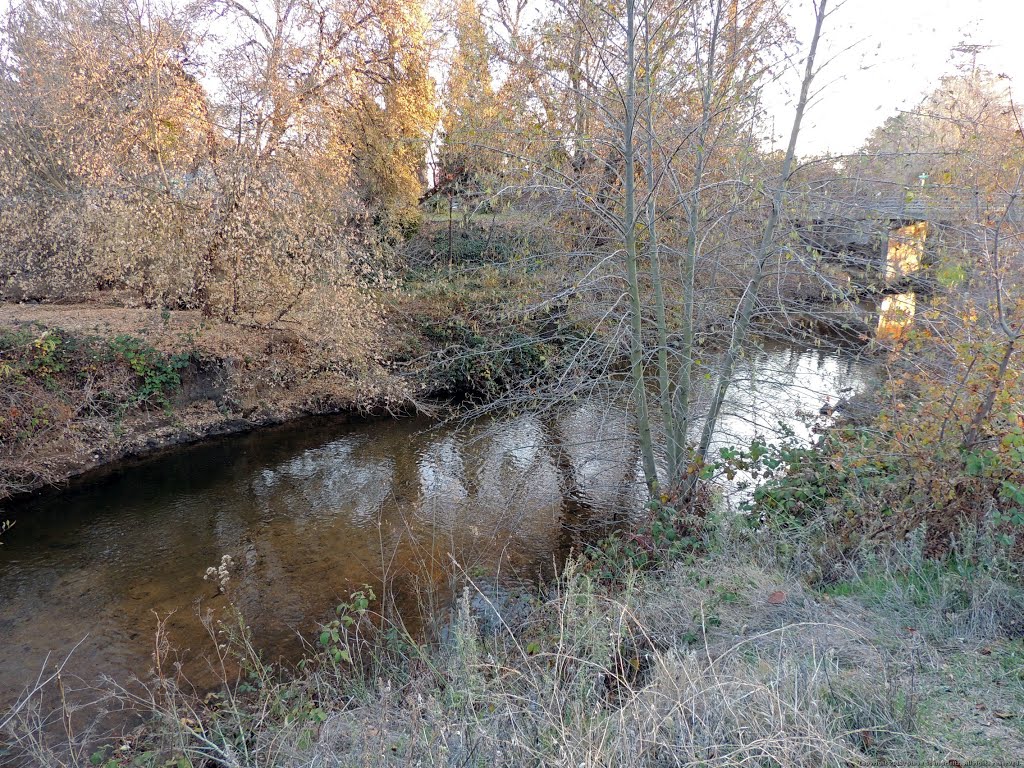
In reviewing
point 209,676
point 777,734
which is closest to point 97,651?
point 209,676

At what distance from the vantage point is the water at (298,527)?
612cm

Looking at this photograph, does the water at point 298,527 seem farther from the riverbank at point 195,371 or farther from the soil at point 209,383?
the riverbank at point 195,371

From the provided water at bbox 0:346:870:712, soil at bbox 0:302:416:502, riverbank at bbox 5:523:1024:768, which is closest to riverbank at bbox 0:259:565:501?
soil at bbox 0:302:416:502

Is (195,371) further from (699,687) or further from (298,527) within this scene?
(699,687)

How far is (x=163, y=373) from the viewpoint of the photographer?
11477 millimetres

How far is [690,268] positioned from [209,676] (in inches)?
240

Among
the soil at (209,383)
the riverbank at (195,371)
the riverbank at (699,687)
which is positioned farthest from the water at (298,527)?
the riverbank at (699,687)

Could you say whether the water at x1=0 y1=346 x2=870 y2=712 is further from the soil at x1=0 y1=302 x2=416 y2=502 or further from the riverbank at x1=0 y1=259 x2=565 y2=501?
A: the riverbank at x1=0 y1=259 x2=565 y2=501

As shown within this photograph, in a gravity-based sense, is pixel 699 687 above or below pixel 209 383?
above

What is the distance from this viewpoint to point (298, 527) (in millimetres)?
8320

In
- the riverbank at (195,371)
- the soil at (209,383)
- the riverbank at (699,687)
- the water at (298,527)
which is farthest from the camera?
the soil at (209,383)

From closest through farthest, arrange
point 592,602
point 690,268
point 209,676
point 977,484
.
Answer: point 592,602, point 977,484, point 209,676, point 690,268

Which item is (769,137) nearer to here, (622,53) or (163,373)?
(622,53)

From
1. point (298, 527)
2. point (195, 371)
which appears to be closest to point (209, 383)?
point (195, 371)
